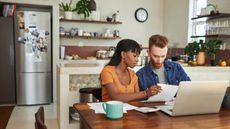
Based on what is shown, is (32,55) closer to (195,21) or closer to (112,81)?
(112,81)

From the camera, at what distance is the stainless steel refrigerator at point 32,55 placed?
450cm

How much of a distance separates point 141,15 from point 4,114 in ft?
13.0

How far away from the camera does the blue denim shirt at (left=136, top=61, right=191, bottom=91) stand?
6.50 ft

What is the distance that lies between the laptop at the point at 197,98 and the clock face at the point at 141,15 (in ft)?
16.3

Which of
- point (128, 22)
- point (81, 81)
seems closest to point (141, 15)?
point (128, 22)

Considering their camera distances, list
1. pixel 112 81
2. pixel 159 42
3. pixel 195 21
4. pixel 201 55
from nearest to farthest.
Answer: pixel 112 81, pixel 159 42, pixel 201 55, pixel 195 21

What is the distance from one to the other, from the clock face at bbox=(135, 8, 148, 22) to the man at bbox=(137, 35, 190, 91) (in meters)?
4.21

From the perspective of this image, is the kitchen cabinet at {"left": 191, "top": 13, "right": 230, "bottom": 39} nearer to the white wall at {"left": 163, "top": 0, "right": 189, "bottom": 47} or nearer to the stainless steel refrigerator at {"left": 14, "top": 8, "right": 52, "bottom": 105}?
the white wall at {"left": 163, "top": 0, "right": 189, "bottom": 47}

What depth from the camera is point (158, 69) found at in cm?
203

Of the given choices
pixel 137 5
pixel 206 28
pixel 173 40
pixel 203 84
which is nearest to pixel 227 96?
pixel 203 84

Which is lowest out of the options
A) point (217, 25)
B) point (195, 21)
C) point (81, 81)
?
point (81, 81)

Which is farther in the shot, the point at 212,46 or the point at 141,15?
the point at 141,15

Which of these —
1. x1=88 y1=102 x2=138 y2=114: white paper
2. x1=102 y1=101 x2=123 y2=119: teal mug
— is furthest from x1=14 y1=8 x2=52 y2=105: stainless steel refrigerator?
x1=102 y1=101 x2=123 y2=119: teal mug

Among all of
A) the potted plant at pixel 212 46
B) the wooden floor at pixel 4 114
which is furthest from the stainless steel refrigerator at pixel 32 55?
the potted plant at pixel 212 46
